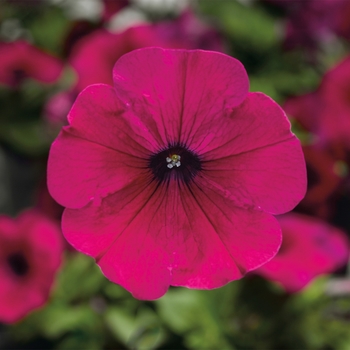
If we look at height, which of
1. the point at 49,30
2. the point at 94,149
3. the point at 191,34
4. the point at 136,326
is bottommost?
the point at 136,326

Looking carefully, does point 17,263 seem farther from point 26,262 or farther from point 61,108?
point 61,108

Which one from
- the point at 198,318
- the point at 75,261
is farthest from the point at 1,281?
the point at 198,318

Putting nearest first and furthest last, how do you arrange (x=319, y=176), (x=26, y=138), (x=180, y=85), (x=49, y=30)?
1. (x=180, y=85)
2. (x=319, y=176)
3. (x=26, y=138)
4. (x=49, y=30)

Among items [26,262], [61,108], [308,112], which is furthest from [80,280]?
[308,112]

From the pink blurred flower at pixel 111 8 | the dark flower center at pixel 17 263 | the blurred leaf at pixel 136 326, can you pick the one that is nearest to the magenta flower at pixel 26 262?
the dark flower center at pixel 17 263

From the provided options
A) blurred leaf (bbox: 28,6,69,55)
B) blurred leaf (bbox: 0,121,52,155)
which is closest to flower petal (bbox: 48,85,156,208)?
blurred leaf (bbox: 0,121,52,155)

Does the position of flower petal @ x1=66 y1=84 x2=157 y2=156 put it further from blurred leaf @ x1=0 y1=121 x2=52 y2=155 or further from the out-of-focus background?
blurred leaf @ x1=0 y1=121 x2=52 y2=155
